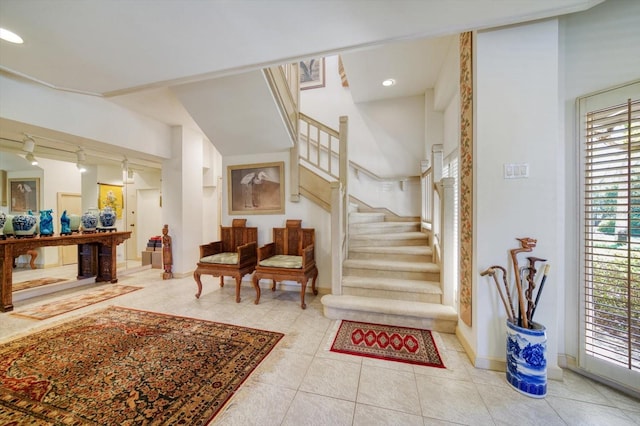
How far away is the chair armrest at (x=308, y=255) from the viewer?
114 inches

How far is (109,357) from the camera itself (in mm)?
1867

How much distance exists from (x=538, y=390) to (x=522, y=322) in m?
0.41

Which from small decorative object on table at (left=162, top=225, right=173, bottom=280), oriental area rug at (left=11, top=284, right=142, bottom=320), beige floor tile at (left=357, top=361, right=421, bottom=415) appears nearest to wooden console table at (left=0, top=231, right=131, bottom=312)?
oriental area rug at (left=11, top=284, right=142, bottom=320)

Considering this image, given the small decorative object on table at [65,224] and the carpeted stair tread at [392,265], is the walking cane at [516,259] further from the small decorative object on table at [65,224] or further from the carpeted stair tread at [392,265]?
the small decorative object on table at [65,224]

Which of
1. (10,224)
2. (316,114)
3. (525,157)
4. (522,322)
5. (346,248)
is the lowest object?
(522,322)

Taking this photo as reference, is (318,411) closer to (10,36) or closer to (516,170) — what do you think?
(516,170)

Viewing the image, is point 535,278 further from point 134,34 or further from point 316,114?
point 316,114

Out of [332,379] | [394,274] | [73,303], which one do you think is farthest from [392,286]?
[73,303]

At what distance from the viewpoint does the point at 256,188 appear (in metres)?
3.77

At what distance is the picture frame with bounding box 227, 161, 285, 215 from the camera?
3666 mm

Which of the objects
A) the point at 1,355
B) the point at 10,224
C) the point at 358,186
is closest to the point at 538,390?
the point at 358,186

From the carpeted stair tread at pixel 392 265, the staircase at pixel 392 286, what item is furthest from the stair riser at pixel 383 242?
the carpeted stair tread at pixel 392 265

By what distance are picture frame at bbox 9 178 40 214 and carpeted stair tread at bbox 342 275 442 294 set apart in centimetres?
602

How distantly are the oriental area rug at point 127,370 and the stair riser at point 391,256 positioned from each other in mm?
1511
